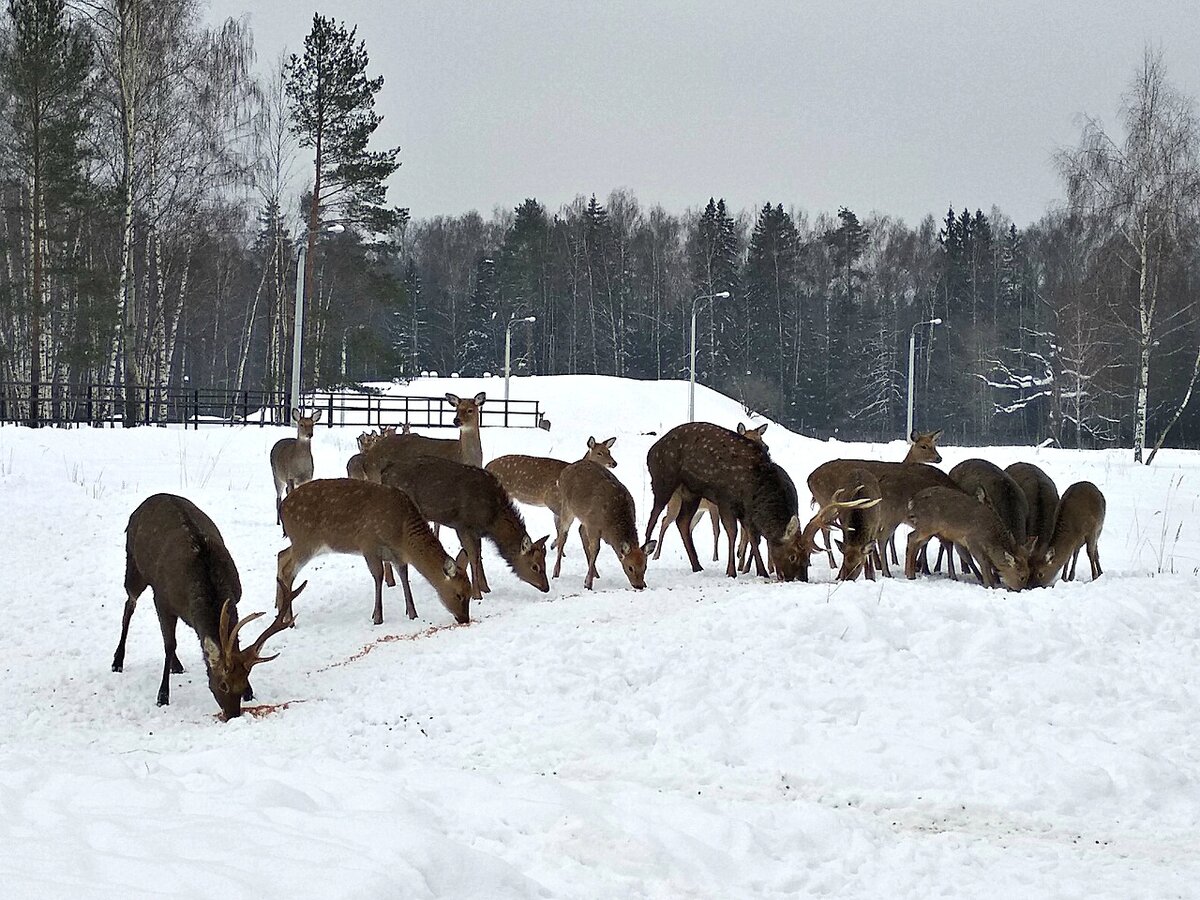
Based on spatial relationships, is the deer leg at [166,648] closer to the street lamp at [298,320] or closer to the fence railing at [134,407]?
the fence railing at [134,407]

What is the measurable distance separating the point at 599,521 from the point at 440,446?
4252 millimetres

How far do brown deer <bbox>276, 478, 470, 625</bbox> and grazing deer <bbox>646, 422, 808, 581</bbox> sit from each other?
295cm

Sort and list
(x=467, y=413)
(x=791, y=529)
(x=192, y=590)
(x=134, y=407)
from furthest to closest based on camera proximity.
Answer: (x=134, y=407)
(x=467, y=413)
(x=791, y=529)
(x=192, y=590)

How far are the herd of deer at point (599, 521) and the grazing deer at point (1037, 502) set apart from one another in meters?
0.02

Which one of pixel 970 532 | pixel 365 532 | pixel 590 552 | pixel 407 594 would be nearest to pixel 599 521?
pixel 590 552

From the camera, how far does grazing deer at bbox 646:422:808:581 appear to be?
10.8m

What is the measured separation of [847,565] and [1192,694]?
12.4 ft

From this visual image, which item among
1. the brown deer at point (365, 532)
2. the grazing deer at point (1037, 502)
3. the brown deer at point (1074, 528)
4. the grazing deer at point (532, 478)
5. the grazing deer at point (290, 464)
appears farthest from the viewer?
the grazing deer at point (290, 464)

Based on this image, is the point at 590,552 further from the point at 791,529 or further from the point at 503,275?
the point at 503,275

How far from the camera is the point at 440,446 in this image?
1481 cm

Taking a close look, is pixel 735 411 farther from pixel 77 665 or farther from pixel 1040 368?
pixel 77 665

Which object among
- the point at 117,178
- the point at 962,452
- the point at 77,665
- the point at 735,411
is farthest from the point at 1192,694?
the point at 735,411

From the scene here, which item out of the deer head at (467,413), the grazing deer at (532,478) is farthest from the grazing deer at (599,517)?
the deer head at (467,413)

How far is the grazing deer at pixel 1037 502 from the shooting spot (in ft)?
36.8
